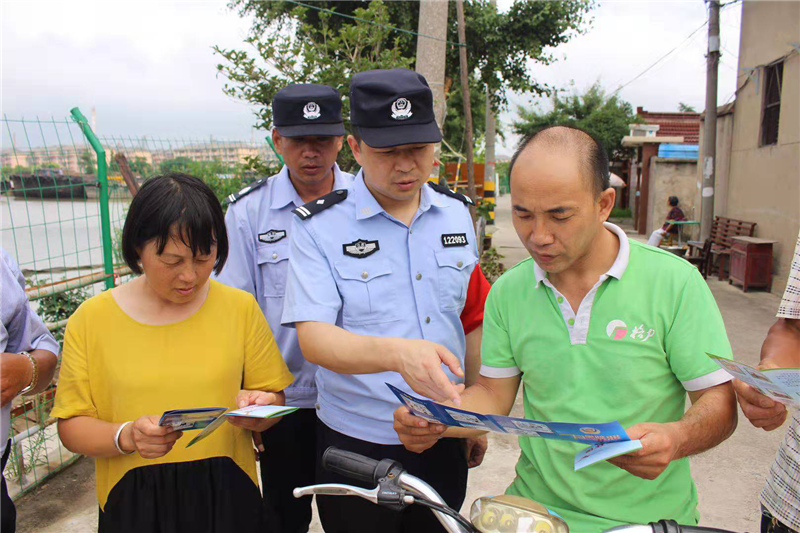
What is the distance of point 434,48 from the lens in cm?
595

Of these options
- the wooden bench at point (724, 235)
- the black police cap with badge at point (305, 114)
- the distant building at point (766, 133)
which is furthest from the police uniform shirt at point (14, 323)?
the wooden bench at point (724, 235)

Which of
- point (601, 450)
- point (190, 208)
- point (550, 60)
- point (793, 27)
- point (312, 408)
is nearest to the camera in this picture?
point (601, 450)

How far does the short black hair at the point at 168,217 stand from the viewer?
69.7 inches

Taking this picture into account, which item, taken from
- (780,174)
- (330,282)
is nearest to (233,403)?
(330,282)

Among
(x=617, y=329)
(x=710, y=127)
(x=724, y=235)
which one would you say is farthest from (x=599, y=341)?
(x=710, y=127)

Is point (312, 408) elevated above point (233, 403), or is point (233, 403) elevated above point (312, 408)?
point (233, 403)

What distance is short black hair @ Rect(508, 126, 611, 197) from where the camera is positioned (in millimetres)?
1567

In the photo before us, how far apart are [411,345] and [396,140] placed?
645mm

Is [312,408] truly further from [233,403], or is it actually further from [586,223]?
[586,223]

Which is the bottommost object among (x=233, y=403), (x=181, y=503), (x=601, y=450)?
(x=181, y=503)

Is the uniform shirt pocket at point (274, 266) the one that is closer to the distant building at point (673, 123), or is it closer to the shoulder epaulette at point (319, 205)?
the shoulder epaulette at point (319, 205)

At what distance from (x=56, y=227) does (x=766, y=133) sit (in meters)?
10.3

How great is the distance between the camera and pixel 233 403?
1914 millimetres

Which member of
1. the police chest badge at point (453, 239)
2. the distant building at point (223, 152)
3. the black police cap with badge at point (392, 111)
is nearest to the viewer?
the black police cap with badge at point (392, 111)
